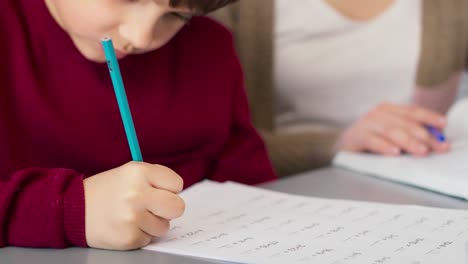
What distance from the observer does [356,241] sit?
22.5 inches

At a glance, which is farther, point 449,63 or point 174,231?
point 449,63

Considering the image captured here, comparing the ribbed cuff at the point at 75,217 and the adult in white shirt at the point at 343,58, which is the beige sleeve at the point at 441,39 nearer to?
the adult in white shirt at the point at 343,58

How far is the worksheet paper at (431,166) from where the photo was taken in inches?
29.6

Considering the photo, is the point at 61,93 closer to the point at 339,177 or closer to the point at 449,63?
the point at 339,177

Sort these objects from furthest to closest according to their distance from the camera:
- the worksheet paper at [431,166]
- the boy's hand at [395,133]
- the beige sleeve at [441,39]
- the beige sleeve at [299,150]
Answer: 1. the beige sleeve at [441,39]
2. the beige sleeve at [299,150]
3. the boy's hand at [395,133]
4. the worksheet paper at [431,166]

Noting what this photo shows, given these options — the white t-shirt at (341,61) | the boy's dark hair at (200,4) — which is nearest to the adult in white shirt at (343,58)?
the white t-shirt at (341,61)

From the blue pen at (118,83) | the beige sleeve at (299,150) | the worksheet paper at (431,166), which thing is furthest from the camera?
the beige sleeve at (299,150)

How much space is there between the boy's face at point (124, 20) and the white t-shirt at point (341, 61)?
48 cm

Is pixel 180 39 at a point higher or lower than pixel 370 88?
higher

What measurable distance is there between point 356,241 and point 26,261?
10.5 inches

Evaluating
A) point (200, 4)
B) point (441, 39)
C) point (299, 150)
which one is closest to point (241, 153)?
point (299, 150)

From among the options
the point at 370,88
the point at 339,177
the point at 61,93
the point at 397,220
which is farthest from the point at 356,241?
the point at 370,88

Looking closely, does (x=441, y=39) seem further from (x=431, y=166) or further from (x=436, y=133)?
(x=431, y=166)

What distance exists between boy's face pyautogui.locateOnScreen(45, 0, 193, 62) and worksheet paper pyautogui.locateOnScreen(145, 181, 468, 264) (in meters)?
0.17
